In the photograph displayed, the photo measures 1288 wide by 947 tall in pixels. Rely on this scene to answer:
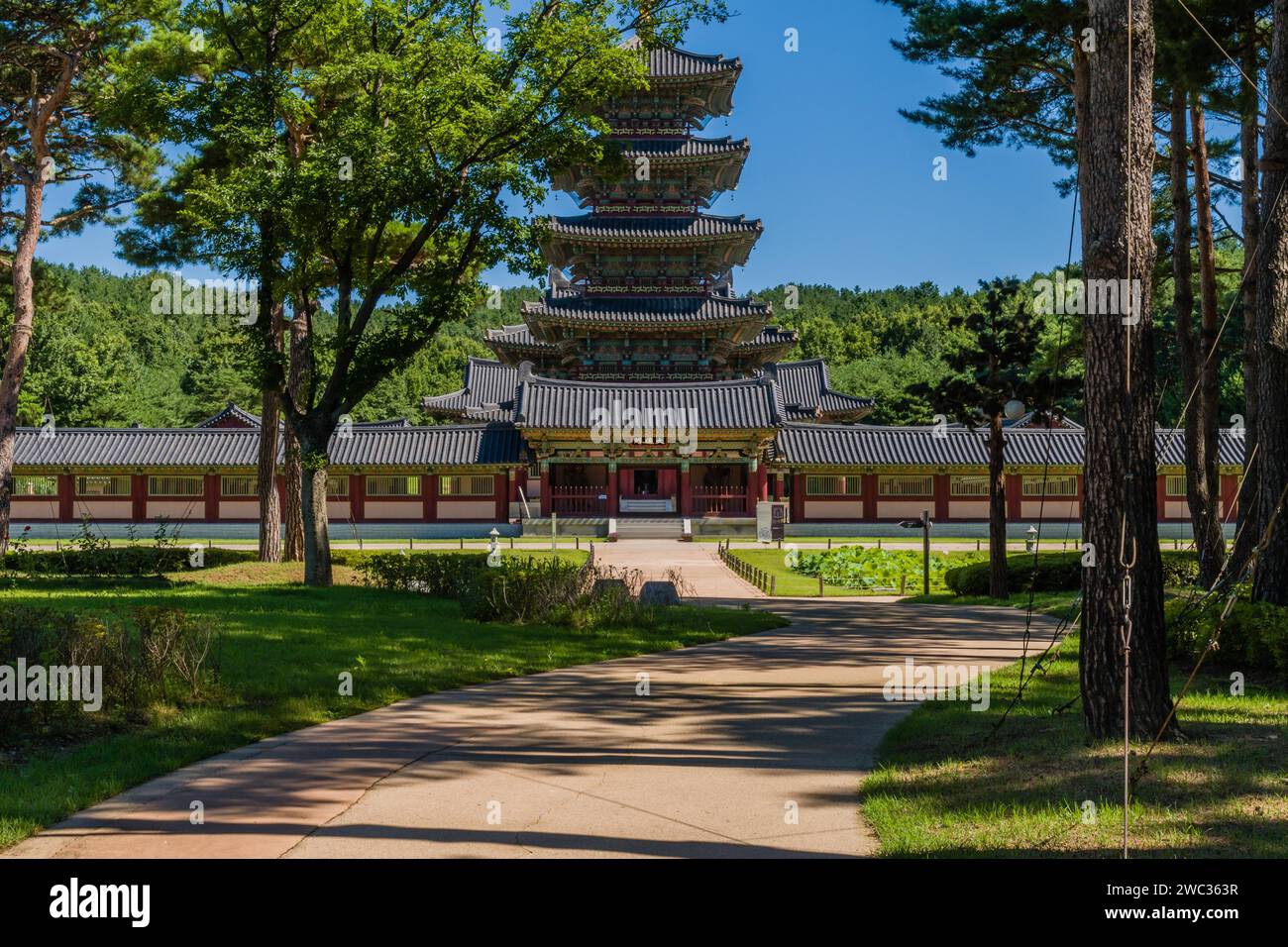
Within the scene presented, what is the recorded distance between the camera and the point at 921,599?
19.6 meters

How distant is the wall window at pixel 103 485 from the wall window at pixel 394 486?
10.5 meters

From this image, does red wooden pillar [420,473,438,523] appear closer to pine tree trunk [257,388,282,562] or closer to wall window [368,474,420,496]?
wall window [368,474,420,496]

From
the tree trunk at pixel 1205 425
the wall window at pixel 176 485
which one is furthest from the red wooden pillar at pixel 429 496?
the tree trunk at pixel 1205 425

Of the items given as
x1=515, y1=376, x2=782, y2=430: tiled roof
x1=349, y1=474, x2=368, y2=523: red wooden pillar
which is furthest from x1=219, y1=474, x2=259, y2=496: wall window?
x1=515, y1=376, x2=782, y2=430: tiled roof

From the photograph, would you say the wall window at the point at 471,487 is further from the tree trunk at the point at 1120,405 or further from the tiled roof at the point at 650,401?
the tree trunk at the point at 1120,405

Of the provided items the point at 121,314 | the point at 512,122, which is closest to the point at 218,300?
the point at 512,122

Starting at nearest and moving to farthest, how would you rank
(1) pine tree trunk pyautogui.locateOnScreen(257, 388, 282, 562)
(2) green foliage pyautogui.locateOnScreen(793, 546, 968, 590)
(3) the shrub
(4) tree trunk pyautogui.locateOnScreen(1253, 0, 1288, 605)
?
1. (4) tree trunk pyautogui.locateOnScreen(1253, 0, 1288, 605)
2. (3) the shrub
3. (1) pine tree trunk pyautogui.locateOnScreen(257, 388, 282, 562)
4. (2) green foliage pyautogui.locateOnScreen(793, 546, 968, 590)

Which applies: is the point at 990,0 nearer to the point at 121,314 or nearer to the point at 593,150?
the point at 593,150

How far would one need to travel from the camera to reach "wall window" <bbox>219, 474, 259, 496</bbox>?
4244 centimetres

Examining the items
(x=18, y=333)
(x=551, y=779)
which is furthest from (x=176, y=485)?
(x=551, y=779)

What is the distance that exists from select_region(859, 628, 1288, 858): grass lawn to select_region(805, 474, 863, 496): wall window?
3493cm

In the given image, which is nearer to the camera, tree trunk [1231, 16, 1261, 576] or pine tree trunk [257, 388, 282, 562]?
tree trunk [1231, 16, 1261, 576]

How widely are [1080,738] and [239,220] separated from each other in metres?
15.2

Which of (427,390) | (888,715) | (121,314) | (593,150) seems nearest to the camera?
(888,715)
